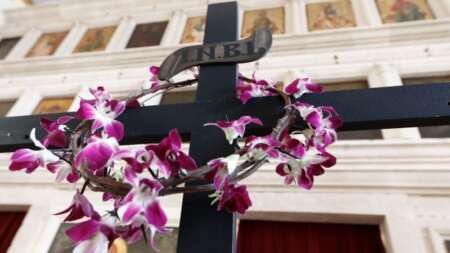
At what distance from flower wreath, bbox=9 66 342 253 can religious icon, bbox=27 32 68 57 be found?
4091 millimetres

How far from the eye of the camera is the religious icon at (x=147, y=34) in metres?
3.83

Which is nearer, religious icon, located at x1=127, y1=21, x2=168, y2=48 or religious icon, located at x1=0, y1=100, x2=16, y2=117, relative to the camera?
religious icon, located at x1=0, y1=100, x2=16, y2=117

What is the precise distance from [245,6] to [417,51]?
6.74 feet

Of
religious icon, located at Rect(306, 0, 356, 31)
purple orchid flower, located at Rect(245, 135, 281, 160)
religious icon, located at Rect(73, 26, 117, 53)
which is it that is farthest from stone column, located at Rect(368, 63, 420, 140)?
religious icon, located at Rect(73, 26, 117, 53)

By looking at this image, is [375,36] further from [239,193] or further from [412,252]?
[239,193]

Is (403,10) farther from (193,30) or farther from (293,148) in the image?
(293,148)

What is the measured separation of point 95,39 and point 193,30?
4.24 ft

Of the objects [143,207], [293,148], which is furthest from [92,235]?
[293,148]

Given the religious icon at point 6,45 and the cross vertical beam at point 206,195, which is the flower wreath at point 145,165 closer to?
the cross vertical beam at point 206,195

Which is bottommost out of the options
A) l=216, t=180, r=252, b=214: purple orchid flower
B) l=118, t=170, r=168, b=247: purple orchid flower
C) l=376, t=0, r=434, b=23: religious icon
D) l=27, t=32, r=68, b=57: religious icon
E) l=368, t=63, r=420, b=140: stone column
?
l=118, t=170, r=168, b=247: purple orchid flower

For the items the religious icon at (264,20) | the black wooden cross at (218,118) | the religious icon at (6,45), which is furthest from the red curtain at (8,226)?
the religious icon at (6,45)

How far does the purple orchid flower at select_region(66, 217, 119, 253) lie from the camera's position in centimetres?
39

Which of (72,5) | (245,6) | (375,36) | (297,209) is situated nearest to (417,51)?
(375,36)

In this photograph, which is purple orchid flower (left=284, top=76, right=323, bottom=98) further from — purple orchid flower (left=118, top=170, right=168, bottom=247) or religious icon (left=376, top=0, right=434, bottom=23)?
religious icon (left=376, top=0, right=434, bottom=23)
